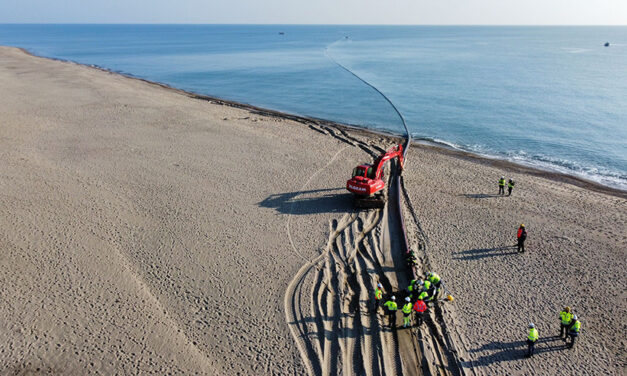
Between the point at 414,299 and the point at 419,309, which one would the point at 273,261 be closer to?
the point at 414,299

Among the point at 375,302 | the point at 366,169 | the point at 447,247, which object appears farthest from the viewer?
the point at 366,169

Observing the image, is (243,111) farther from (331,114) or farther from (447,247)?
(447,247)

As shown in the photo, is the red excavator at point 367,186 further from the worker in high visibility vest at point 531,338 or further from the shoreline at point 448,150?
the shoreline at point 448,150

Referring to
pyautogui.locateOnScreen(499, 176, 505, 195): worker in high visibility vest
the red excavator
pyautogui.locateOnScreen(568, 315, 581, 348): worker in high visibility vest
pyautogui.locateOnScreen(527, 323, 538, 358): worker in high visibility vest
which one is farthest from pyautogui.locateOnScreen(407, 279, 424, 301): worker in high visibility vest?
pyautogui.locateOnScreen(499, 176, 505, 195): worker in high visibility vest

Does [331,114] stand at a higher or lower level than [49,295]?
higher

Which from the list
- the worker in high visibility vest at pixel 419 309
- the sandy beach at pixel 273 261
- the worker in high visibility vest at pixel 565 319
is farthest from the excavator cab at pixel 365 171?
the worker in high visibility vest at pixel 565 319

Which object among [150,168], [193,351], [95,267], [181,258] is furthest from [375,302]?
[150,168]

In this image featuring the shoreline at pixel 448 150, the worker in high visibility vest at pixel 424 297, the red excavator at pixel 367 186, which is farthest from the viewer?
the shoreline at pixel 448 150
